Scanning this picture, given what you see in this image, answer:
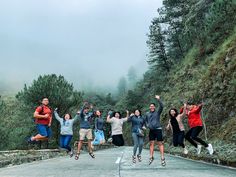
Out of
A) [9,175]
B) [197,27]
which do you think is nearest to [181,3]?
[197,27]

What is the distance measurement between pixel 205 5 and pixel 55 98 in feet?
64.4

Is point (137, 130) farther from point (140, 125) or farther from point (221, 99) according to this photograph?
point (221, 99)

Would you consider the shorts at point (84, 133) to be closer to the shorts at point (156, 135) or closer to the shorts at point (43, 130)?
the shorts at point (43, 130)

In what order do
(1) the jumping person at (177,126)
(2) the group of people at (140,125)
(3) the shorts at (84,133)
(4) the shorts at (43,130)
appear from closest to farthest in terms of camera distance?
(2) the group of people at (140,125) → (4) the shorts at (43,130) → (3) the shorts at (84,133) → (1) the jumping person at (177,126)

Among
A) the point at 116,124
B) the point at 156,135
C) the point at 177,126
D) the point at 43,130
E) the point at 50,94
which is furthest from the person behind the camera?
the point at 50,94

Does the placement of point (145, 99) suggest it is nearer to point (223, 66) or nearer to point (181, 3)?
point (181, 3)

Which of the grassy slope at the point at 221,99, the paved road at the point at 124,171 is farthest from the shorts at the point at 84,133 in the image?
the grassy slope at the point at 221,99

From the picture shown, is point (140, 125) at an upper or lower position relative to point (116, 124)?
lower

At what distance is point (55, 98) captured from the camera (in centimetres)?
4584

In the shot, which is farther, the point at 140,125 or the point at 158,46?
the point at 158,46

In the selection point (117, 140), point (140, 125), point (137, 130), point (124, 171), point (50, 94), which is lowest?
point (124, 171)

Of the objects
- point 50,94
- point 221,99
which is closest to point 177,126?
point 221,99

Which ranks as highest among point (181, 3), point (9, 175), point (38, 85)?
point (181, 3)

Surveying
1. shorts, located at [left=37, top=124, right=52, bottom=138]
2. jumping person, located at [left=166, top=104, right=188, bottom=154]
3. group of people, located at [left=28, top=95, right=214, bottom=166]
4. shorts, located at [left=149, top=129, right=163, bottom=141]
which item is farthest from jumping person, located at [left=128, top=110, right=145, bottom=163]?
shorts, located at [left=37, top=124, right=52, bottom=138]
